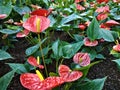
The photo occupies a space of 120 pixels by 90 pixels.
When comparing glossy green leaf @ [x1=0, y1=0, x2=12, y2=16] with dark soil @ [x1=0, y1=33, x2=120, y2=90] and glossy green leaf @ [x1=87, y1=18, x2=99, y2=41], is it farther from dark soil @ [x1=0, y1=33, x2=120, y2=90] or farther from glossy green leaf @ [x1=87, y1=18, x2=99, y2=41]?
glossy green leaf @ [x1=87, y1=18, x2=99, y2=41]

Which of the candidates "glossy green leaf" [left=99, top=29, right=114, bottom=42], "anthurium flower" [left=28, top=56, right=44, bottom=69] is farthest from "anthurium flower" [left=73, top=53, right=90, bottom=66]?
"glossy green leaf" [left=99, top=29, right=114, bottom=42]

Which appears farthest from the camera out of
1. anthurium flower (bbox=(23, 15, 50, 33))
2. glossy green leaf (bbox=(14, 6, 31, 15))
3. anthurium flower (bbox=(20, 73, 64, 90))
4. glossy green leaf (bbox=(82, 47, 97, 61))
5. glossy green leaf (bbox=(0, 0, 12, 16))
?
glossy green leaf (bbox=(14, 6, 31, 15))

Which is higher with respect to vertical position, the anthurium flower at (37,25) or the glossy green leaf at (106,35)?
the anthurium flower at (37,25)

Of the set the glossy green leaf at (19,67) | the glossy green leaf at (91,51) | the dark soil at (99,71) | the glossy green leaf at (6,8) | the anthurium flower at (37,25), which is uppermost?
the anthurium flower at (37,25)

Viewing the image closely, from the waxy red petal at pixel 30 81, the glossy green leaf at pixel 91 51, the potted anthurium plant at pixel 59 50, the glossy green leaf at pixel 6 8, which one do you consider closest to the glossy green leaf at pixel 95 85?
the potted anthurium plant at pixel 59 50

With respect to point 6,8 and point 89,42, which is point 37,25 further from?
point 6,8

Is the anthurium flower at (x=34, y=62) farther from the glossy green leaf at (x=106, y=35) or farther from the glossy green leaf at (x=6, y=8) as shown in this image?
the glossy green leaf at (x=6, y=8)

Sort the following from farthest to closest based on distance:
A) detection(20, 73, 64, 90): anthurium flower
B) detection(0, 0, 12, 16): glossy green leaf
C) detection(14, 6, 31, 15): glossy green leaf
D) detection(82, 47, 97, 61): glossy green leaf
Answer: detection(14, 6, 31, 15): glossy green leaf → detection(0, 0, 12, 16): glossy green leaf → detection(82, 47, 97, 61): glossy green leaf → detection(20, 73, 64, 90): anthurium flower

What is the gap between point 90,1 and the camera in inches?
73.1

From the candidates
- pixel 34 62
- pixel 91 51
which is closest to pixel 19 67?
pixel 34 62

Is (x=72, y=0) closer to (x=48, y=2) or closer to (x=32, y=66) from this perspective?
(x=48, y=2)

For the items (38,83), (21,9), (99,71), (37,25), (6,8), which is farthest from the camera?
(21,9)

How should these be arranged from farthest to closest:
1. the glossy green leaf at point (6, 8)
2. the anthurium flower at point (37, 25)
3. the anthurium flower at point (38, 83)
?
the glossy green leaf at point (6, 8)
the anthurium flower at point (37, 25)
the anthurium flower at point (38, 83)

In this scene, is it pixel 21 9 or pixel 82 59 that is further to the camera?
pixel 21 9
